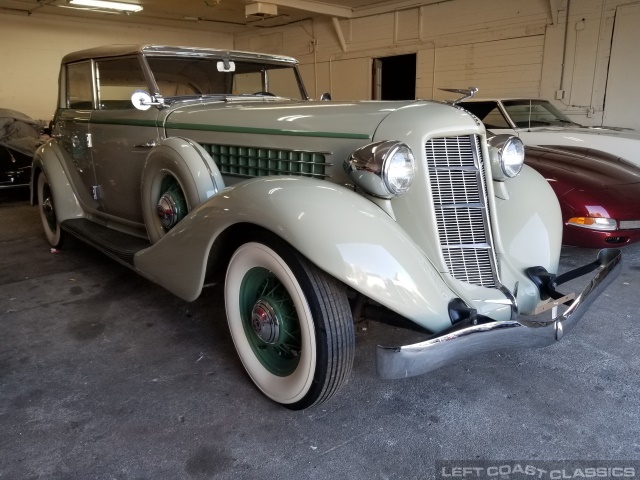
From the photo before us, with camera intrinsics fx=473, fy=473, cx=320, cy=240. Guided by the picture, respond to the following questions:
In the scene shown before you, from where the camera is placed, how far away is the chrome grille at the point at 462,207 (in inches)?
87.5

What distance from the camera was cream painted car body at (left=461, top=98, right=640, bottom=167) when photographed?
5.76 meters

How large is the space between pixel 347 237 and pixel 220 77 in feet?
7.70

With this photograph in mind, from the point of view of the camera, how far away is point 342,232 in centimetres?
186

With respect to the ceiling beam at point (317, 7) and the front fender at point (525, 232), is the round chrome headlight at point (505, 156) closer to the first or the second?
the front fender at point (525, 232)

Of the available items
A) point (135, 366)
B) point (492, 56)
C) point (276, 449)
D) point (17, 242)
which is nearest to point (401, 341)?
point (276, 449)

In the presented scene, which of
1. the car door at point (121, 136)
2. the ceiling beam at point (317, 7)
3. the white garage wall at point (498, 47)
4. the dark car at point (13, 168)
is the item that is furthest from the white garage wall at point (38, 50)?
the car door at point (121, 136)

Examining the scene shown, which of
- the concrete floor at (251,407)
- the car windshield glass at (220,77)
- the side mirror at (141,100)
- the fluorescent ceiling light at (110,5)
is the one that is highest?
the fluorescent ceiling light at (110,5)

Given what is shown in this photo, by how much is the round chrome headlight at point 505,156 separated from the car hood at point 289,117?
1.52ft

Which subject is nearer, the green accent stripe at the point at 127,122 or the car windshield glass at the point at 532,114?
the green accent stripe at the point at 127,122

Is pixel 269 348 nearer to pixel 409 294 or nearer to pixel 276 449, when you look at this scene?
pixel 276 449

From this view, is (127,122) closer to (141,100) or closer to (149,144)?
(149,144)

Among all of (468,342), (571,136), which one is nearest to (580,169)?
(571,136)

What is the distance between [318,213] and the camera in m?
1.89

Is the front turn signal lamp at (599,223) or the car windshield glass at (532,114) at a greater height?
the car windshield glass at (532,114)
